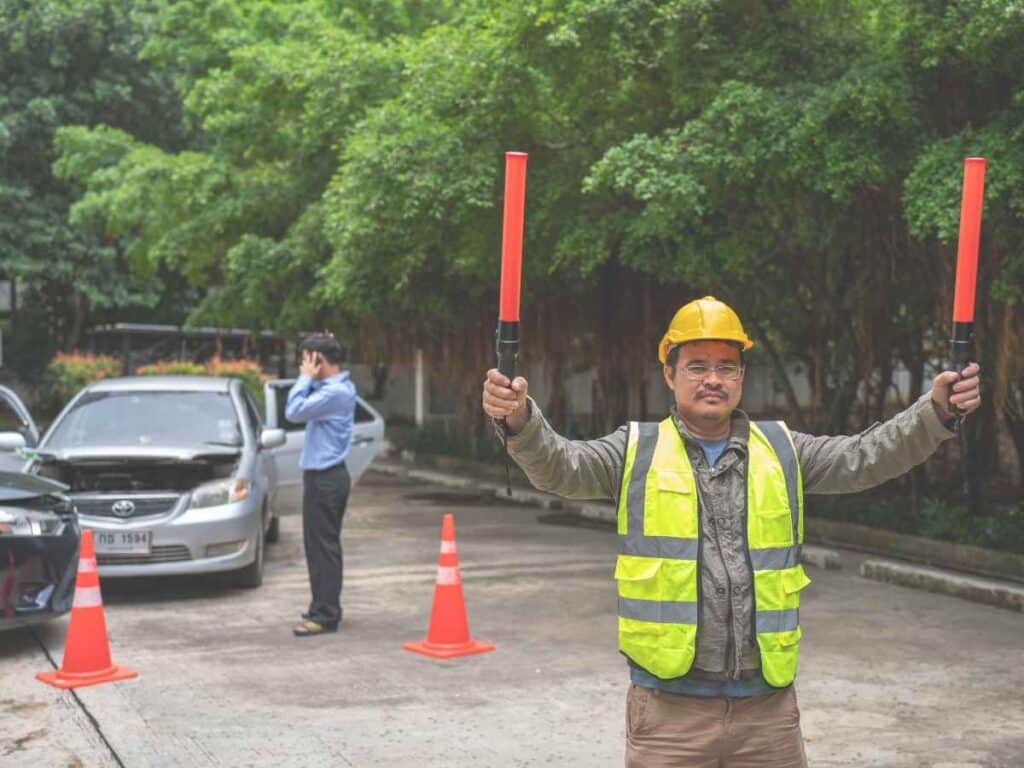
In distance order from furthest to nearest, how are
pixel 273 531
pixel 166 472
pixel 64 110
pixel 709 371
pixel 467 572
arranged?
pixel 64 110 → pixel 273 531 → pixel 467 572 → pixel 166 472 → pixel 709 371

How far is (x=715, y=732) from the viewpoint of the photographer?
3350mm

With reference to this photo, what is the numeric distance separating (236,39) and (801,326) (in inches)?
416

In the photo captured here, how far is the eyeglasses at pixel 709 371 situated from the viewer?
11.3 feet

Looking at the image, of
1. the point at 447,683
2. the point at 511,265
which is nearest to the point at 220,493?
the point at 447,683

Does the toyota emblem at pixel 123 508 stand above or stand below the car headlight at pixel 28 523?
below

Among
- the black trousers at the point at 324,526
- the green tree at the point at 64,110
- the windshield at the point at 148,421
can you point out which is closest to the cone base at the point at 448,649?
the black trousers at the point at 324,526

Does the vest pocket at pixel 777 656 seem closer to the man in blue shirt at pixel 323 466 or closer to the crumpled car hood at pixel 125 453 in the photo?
the man in blue shirt at pixel 323 466

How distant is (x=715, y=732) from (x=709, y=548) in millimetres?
457

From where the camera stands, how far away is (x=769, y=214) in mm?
12125

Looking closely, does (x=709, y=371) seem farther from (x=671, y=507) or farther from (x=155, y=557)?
(x=155, y=557)

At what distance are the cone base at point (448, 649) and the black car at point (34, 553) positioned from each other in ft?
6.82

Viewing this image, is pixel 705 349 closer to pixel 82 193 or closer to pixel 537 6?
pixel 537 6

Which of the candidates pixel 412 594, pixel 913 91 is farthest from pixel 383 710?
pixel 913 91

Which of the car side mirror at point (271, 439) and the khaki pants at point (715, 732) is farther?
the car side mirror at point (271, 439)
